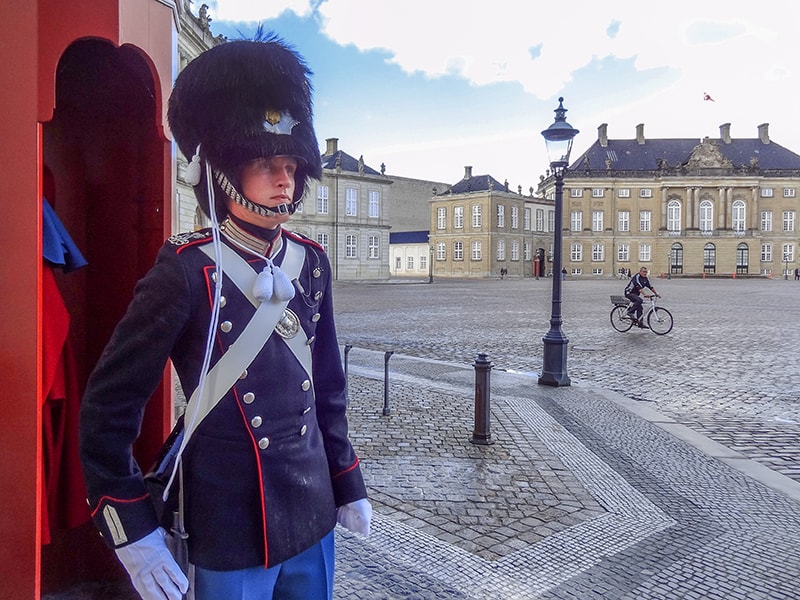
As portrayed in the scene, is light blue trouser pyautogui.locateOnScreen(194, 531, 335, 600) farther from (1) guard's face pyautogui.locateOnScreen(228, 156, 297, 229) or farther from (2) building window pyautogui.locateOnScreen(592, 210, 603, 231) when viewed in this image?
(2) building window pyautogui.locateOnScreen(592, 210, 603, 231)

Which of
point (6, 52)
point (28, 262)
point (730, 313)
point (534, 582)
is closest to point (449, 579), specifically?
point (534, 582)

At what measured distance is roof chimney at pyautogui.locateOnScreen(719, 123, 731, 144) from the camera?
72.6m

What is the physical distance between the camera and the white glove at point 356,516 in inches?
80.0

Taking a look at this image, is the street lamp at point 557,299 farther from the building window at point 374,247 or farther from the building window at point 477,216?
the building window at point 477,216

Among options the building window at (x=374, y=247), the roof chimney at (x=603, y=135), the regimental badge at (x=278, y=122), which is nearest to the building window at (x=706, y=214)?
the roof chimney at (x=603, y=135)

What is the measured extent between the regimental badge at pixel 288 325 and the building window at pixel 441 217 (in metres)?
67.3

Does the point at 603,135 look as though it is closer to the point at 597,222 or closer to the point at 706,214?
the point at 597,222

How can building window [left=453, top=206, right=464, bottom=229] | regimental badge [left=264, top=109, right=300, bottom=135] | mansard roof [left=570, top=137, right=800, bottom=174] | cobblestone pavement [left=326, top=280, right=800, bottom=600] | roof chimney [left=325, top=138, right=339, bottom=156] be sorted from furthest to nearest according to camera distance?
mansard roof [left=570, top=137, right=800, bottom=174] < building window [left=453, top=206, right=464, bottom=229] < roof chimney [left=325, top=138, right=339, bottom=156] < cobblestone pavement [left=326, top=280, right=800, bottom=600] < regimental badge [left=264, top=109, right=300, bottom=135]

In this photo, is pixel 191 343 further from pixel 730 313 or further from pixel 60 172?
pixel 730 313

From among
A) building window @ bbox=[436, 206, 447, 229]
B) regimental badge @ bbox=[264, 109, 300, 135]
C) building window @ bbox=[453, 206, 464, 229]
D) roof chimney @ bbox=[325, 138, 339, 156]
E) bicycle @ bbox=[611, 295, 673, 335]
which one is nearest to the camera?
regimental badge @ bbox=[264, 109, 300, 135]

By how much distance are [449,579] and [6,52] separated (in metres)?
3.03

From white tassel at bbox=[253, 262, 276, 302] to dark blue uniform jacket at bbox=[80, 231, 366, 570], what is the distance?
0.06m

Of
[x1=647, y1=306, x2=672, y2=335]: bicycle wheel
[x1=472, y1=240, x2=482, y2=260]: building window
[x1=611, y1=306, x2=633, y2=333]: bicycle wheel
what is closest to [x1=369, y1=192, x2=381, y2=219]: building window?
[x1=472, y1=240, x2=482, y2=260]: building window

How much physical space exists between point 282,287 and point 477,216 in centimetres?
6506
